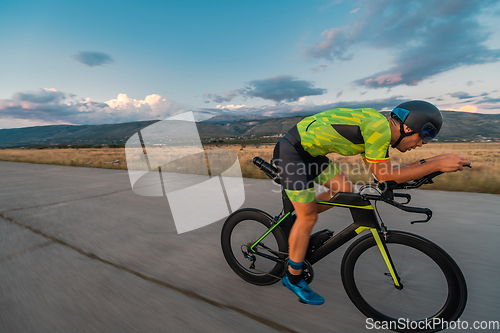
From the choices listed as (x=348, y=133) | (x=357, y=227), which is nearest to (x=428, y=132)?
(x=348, y=133)

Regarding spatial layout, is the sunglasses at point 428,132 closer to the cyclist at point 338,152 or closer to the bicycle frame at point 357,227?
the cyclist at point 338,152

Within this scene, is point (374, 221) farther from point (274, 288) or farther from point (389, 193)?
point (274, 288)

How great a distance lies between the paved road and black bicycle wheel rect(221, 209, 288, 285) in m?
0.13

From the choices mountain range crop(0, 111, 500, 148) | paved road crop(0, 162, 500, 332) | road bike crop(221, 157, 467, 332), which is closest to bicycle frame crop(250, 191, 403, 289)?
road bike crop(221, 157, 467, 332)

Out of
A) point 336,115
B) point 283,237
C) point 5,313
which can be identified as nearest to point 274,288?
point 283,237

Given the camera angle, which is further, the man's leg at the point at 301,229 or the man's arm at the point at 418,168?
the man's leg at the point at 301,229

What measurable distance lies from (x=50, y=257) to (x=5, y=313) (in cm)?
115

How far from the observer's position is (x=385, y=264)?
2053 mm

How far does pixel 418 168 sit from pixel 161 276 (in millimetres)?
2572

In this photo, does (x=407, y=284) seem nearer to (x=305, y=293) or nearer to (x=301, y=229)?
(x=305, y=293)

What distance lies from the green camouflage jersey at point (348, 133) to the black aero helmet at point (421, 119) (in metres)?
0.13

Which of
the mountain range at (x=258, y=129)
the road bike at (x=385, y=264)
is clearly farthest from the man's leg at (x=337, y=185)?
the mountain range at (x=258, y=129)

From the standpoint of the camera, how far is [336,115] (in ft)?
6.77

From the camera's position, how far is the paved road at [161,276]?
2.06 meters
